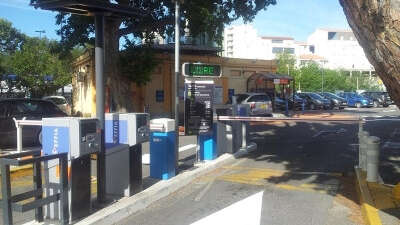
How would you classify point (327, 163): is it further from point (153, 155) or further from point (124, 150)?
point (124, 150)

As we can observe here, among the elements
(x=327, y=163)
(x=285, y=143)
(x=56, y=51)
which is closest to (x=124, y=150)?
(x=327, y=163)

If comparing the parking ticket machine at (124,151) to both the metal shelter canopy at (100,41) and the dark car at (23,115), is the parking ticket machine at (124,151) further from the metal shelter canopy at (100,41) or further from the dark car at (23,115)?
the dark car at (23,115)

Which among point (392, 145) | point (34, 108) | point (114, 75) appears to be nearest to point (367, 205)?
point (392, 145)

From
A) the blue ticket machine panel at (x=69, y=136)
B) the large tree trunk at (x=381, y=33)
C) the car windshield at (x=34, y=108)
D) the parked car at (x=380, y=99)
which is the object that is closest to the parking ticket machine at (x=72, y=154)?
the blue ticket machine panel at (x=69, y=136)

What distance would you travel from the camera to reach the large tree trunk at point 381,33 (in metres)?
4.33

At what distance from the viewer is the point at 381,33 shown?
448 cm

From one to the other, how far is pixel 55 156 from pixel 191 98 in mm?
5154

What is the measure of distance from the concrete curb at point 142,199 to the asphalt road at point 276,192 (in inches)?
5.1

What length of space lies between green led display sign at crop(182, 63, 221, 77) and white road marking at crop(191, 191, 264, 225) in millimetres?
3520

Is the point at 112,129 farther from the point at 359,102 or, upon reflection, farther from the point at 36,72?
the point at 359,102

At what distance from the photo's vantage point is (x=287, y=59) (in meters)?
91.5

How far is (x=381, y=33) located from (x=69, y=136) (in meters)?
3.90

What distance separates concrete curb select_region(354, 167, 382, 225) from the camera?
6.14 m

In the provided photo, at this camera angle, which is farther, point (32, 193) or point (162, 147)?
point (162, 147)
